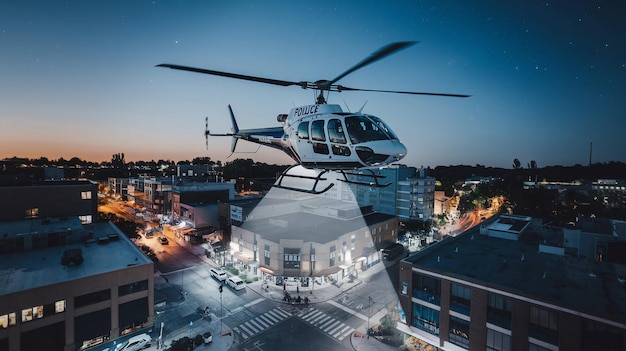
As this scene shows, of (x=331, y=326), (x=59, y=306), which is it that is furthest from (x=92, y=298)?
(x=331, y=326)

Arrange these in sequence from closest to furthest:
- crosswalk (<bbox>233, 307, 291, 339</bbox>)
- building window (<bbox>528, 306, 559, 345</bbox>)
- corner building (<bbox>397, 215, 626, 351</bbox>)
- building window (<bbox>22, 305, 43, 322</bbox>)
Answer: corner building (<bbox>397, 215, 626, 351</bbox>), building window (<bbox>528, 306, 559, 345</bbox>), building window (<bbox>22, 305, 43, 322</bbox>), crosswalk (<bbox>233, 307, 291, 339</bbox>)

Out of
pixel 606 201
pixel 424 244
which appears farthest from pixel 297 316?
pixel 606 201

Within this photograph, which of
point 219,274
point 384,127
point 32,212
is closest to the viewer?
point 384,127

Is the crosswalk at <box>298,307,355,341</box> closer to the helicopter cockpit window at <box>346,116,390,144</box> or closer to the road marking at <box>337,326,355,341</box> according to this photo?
the road marking at <box>337,326,355,341</box>

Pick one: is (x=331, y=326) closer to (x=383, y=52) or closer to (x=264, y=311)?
(x=264, y=311)

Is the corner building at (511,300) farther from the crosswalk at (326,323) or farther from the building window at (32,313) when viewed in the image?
the building window at (32,313)

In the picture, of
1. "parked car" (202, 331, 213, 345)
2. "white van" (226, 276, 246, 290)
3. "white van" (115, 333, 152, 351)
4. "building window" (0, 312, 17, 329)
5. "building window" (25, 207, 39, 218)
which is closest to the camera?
"building window" (0, 312, 17, 329)

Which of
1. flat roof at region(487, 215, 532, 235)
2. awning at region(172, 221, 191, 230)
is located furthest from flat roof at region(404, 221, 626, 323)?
awning at region(172, 221, 191, 230)

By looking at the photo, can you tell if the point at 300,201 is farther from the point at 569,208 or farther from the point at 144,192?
the point at 569,208
